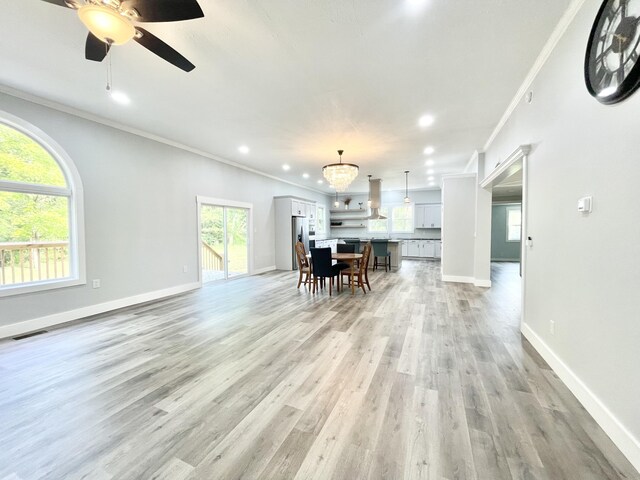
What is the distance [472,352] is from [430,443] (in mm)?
1497

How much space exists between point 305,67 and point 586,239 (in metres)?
2.87

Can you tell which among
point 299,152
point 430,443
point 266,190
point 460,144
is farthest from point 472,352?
point 266,190

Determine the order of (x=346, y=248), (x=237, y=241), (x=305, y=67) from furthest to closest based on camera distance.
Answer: (x=237, y=241) < (x=346, y=248) < (x=305, y=67)

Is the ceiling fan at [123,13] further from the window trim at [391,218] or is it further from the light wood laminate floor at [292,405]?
the window trim at [391,218]

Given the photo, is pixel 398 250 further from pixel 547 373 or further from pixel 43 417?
pixel 43 417

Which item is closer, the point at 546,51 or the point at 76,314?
the point at 546,51

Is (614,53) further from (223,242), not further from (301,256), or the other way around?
(223,242)

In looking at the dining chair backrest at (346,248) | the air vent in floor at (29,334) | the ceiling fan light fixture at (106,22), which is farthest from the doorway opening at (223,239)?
the ceiling fan light fixture at (106,22)

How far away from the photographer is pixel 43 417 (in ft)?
5.95

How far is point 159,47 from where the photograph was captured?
6.48 feet

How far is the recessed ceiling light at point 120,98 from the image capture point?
3.30 meters

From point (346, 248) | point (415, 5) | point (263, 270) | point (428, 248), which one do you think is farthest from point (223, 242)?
point (428, 248)

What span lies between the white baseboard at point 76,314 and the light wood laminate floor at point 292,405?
303mm

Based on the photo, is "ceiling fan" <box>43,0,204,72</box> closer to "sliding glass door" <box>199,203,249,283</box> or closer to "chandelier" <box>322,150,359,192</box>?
"chandelier" <box>322,150,359,192</box>
